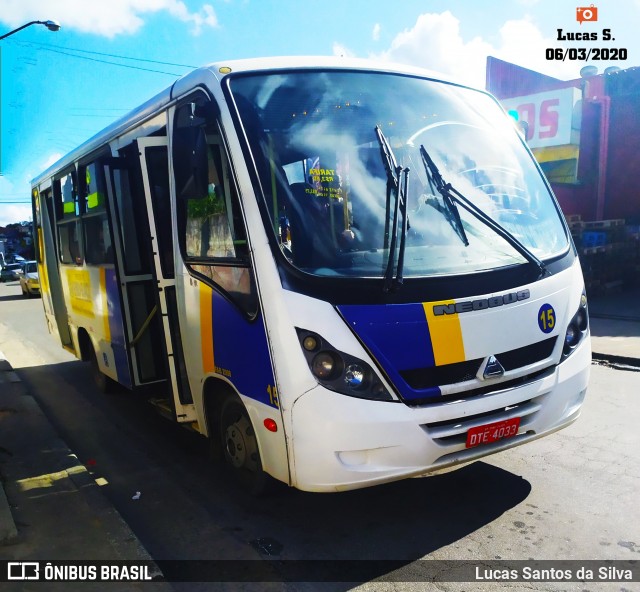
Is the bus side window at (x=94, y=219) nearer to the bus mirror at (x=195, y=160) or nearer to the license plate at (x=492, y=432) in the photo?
the bus mirror at (x=195, y=160)

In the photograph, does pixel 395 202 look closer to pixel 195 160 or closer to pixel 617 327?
pixel 195 160

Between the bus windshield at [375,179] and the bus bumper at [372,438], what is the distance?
74cm

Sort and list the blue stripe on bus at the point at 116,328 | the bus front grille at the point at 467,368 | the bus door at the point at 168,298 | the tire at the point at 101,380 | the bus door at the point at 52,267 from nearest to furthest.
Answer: the bus front grille at the point at 467,368
the bus door at the point at 168,298
the blue stripe on bus at the point at 116,328
the tire at the point at 101,380
the bus door at the point at 52,267

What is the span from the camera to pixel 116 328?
5938 millimetres

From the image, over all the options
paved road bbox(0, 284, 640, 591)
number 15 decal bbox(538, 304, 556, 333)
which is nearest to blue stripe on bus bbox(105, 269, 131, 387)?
paved road bbox(0, 284, 640, 591)

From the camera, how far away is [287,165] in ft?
11.6

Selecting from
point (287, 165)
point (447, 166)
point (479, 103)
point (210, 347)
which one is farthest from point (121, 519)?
point (479, 103)

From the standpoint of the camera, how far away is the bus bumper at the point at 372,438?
3119 mm

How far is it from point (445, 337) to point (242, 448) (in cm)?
157

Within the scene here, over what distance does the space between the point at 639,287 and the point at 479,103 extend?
1294 cm

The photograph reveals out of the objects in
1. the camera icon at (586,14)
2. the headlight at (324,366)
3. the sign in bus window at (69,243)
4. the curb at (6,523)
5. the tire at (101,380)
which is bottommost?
the tire at (101,380)

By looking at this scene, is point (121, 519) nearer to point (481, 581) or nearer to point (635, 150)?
point (481, 581)

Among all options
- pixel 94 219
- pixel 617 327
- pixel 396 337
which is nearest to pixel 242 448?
pixel 396 337

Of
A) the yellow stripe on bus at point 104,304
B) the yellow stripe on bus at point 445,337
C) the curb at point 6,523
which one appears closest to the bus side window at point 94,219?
the yellow stripe on bus at point 104,304
